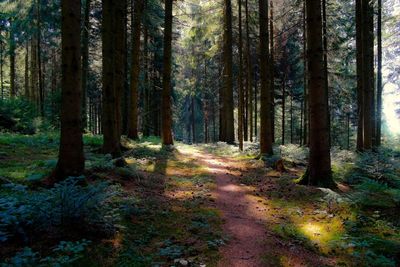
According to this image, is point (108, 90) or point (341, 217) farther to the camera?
point (108, 90)

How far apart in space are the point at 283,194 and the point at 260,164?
4495 millimetres

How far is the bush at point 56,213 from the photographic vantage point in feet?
14.4

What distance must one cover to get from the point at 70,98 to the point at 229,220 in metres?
3.87

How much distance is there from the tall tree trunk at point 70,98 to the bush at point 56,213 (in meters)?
1.60

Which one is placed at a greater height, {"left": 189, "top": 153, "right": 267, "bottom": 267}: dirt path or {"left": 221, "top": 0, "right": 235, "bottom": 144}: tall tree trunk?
{"left": 221, "top": 0, "right": 235, "bottom": 144}: tall tree trunk

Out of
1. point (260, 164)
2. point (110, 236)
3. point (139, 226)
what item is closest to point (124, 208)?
point (139, 226)

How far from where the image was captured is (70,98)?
6.83 meters

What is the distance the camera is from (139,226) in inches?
227

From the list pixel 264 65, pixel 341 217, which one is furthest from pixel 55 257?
pixel 264 65

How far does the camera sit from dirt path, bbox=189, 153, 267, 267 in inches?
201

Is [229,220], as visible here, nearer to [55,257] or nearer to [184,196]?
[184,196]

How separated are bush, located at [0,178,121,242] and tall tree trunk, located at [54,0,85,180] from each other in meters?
1.60

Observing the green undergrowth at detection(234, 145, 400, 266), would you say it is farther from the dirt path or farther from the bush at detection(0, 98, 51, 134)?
the bush at detection(0, 98, 51, 134)

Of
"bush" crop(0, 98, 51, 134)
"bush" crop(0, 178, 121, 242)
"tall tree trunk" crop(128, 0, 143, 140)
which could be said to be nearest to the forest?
"bush" crop(0, 178, 121, 242)
